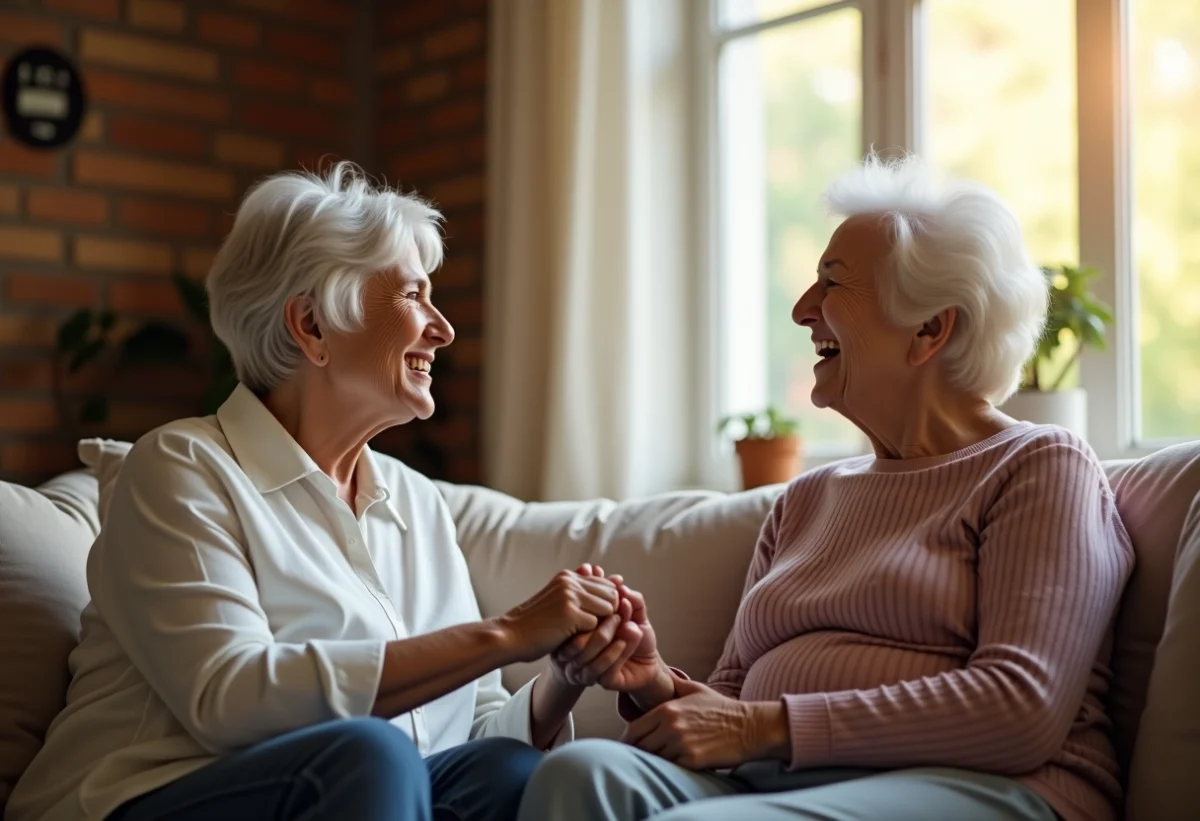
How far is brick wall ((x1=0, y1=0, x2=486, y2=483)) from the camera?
11.1ft

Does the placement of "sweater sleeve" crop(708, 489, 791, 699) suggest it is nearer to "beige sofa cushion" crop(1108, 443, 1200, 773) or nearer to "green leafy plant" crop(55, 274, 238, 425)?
"beige sofa cushion" crop(1108, 443, 1200, 773)

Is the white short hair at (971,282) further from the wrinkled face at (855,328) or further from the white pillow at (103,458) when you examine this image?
the white pillow at (103,458)

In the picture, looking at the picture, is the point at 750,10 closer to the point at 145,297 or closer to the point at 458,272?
the point at 458,272

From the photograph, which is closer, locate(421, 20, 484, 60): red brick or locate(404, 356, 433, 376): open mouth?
locate(404, 356, 433, 376): open mouth

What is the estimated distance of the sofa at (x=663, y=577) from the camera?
5.45ft

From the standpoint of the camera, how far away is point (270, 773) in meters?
1.53

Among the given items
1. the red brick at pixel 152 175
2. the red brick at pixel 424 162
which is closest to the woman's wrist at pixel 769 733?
the red brick at pixel 424 162

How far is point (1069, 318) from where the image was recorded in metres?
2.44

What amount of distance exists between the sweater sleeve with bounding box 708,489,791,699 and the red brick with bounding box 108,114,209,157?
7.06ft

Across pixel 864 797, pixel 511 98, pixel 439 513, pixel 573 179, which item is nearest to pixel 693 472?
pixel 573 179

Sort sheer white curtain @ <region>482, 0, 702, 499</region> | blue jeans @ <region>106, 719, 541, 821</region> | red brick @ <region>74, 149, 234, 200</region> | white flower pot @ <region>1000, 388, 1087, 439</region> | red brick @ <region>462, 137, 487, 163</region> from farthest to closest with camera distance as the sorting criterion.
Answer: red brick @ <region>462, 137, 487, 163</region> → red brick @ <region>74, 149, 234, 200</region> → sheer white curtain @ <region>482, 0, 702, 499</region> → white flower pot @ <region>1000, 388, 1087, 439</region> → blue jeans @ <region>106, 719, 541, 821</region>

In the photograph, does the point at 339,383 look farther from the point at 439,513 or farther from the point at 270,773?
the point at 270,773

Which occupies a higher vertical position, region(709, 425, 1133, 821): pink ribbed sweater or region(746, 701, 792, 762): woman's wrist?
region(709, 425, 1133, 821): pink ribbed sweater

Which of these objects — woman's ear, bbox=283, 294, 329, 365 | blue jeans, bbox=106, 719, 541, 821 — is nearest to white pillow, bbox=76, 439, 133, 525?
woman's ear, bbox=283, 294, 329, 365
